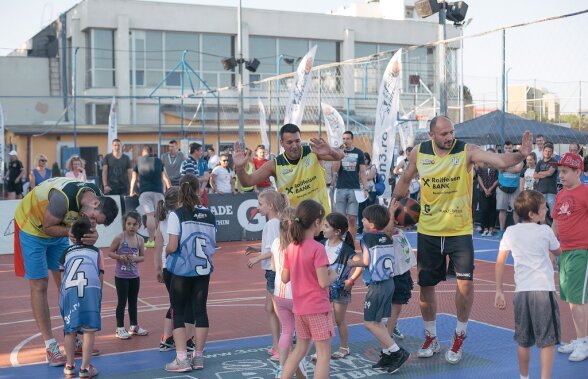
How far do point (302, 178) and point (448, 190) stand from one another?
135 cm

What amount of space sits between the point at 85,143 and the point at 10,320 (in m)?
25.5

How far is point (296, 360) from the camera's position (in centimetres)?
612

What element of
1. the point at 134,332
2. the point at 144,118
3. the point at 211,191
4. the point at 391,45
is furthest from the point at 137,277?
the point at 391,45

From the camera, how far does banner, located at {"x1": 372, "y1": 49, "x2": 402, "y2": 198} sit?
15.4m

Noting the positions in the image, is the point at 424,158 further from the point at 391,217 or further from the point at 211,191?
the point at 211,191

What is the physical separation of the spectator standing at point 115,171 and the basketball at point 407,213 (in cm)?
1125

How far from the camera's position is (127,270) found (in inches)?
348

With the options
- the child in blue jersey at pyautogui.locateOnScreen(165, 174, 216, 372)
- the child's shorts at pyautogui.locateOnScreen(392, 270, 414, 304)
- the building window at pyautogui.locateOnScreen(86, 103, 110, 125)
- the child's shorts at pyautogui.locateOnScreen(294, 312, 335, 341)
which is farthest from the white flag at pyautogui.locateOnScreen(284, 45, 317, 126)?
the building window at pyautogui.locateOnScreen(86, 103, 110, 125)

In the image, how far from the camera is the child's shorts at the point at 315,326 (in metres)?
6.08

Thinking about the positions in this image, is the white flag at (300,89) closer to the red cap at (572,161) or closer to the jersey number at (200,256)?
the red cap at (572,161)

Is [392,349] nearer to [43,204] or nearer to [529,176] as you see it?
[43,204]

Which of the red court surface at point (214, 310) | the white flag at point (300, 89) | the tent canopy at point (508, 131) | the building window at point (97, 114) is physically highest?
the building window at point (97, 114)

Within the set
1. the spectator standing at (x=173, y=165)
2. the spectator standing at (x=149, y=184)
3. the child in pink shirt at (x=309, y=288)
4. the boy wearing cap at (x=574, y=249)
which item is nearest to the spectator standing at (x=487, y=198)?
the spectator standing at (x=173, y=165)

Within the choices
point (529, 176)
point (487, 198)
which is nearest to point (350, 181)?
point (529, 176)
